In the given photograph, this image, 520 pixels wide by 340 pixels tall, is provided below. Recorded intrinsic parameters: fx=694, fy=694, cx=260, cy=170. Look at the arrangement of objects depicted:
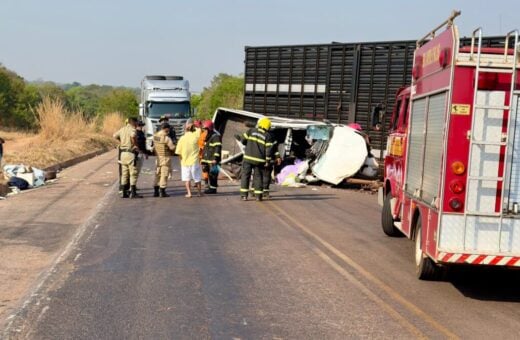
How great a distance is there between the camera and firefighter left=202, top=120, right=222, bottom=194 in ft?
54.6

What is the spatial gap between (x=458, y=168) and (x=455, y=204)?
0.35m

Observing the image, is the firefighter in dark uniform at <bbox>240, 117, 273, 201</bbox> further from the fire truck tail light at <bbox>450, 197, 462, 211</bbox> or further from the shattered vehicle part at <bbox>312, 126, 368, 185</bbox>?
the fire truck tail light at <bbox>450, 197, 462, 211</bbox>

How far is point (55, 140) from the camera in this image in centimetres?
3559

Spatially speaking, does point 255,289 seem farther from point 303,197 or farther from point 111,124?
point 111,124

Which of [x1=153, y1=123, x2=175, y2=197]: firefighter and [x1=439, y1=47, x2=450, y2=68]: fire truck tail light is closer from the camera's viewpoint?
[x1=439, y1=47, x2=450, y2=68]: fire truck tail light

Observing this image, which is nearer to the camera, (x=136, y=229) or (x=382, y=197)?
(x=136, y=229)

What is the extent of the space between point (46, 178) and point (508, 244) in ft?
54.8

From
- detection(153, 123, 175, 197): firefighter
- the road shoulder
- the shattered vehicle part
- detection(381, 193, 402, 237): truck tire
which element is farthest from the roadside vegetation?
detection(381, 193, 402, 237): truck tire

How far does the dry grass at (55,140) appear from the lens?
26812 millimetres

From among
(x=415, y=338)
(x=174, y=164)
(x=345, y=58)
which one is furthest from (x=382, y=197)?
(x=174, y=164)

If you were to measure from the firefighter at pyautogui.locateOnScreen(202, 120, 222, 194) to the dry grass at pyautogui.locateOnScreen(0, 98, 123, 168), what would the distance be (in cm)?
964

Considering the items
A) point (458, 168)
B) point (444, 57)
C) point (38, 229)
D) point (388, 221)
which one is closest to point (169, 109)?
point (38, 229)

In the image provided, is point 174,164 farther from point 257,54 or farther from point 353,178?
point 353,178

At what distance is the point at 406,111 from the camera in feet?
34.1
